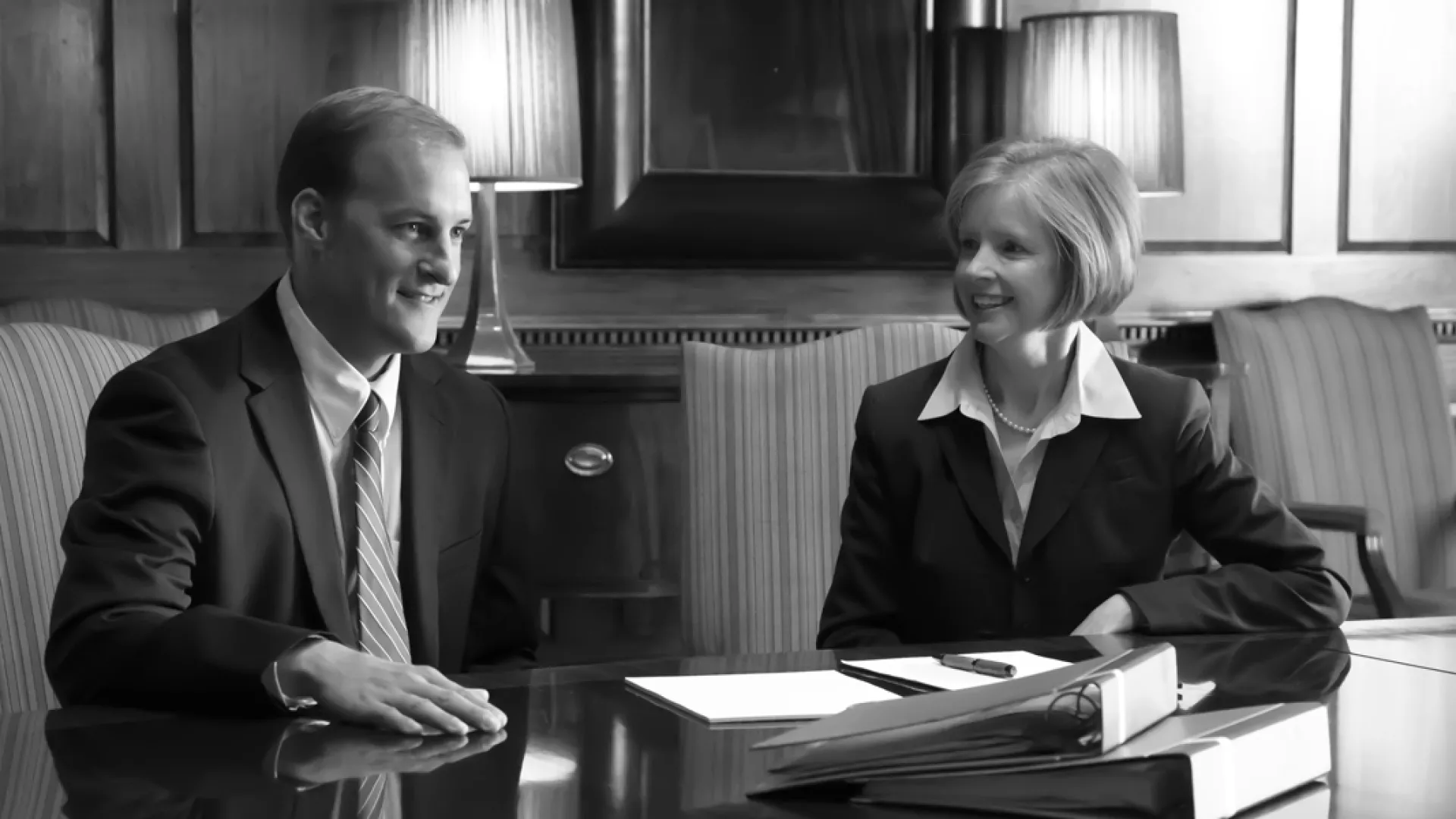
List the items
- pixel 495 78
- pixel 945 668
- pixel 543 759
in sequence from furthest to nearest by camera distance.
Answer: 1. pixel 495 78
2. pixel 945 668
3. pixel 543 759

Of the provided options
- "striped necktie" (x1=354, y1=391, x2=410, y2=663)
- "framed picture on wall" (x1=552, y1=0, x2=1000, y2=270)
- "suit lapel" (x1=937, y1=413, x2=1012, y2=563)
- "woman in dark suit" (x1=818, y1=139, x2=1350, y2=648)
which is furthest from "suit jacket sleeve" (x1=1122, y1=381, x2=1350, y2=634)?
"framed picture on wall" (x1=552, y1=0, x2=1000, y2=270)

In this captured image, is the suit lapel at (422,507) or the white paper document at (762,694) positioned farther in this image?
the suit lapel at (422,507)

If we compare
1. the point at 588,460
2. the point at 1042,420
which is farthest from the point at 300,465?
the point at 588,460

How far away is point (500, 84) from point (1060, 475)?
1.39 meters

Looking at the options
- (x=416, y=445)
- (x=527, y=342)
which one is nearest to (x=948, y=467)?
(x=416, y=445)

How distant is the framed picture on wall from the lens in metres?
3.50

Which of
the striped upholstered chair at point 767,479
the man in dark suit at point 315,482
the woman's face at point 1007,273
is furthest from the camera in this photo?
the striped upholstered chair at point 767,479

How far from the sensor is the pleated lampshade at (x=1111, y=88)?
3.25 m

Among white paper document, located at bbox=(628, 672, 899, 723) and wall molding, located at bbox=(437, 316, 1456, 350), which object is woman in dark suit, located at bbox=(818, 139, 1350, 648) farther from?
wall molding, located at bbox=(437, 316, 1456, 350)

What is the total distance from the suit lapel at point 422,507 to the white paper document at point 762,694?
0.39m

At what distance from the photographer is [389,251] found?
1870 mm

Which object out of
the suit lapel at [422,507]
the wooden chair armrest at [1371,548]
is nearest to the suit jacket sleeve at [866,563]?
the suit lapel at [422,507]

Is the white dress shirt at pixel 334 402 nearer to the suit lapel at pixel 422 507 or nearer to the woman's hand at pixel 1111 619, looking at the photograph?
the suit lapel at pixel 422 507

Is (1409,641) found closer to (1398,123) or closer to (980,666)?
(980,666)
